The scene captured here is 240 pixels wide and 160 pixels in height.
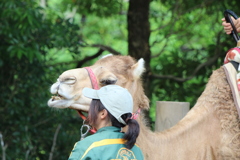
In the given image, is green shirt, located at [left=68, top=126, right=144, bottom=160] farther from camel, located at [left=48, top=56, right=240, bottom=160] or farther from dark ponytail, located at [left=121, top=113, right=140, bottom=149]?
camel, located at [left=48, top=56, right=240, bottom=160]

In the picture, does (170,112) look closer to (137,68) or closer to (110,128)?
(137,68)

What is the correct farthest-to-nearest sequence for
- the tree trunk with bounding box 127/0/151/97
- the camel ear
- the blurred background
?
the tree trunk with bounding box 127/0/151/97 → the blurred background → the camel ear

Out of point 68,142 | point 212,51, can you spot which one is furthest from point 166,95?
point 68,142

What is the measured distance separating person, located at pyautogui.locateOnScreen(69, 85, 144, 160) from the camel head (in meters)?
0.66

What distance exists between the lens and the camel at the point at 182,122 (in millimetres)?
3406

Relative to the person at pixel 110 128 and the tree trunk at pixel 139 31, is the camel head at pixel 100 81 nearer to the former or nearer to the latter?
the person at pixel 110 128

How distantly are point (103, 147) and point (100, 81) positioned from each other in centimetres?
102

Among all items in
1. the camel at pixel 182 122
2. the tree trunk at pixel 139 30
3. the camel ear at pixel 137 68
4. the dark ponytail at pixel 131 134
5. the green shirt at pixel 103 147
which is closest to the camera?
the green shirt at pixel 103 147

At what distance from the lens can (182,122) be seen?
3.71m

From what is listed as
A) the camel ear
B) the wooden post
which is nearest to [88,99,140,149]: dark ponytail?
the camel ear

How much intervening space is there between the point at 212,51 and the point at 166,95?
124 centimetres

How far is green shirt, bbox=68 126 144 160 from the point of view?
2.45 m

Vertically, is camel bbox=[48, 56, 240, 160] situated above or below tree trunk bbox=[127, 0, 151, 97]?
below

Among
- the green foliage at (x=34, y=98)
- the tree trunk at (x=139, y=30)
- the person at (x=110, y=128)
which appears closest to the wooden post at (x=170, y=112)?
the person at (x=110, y=128)
